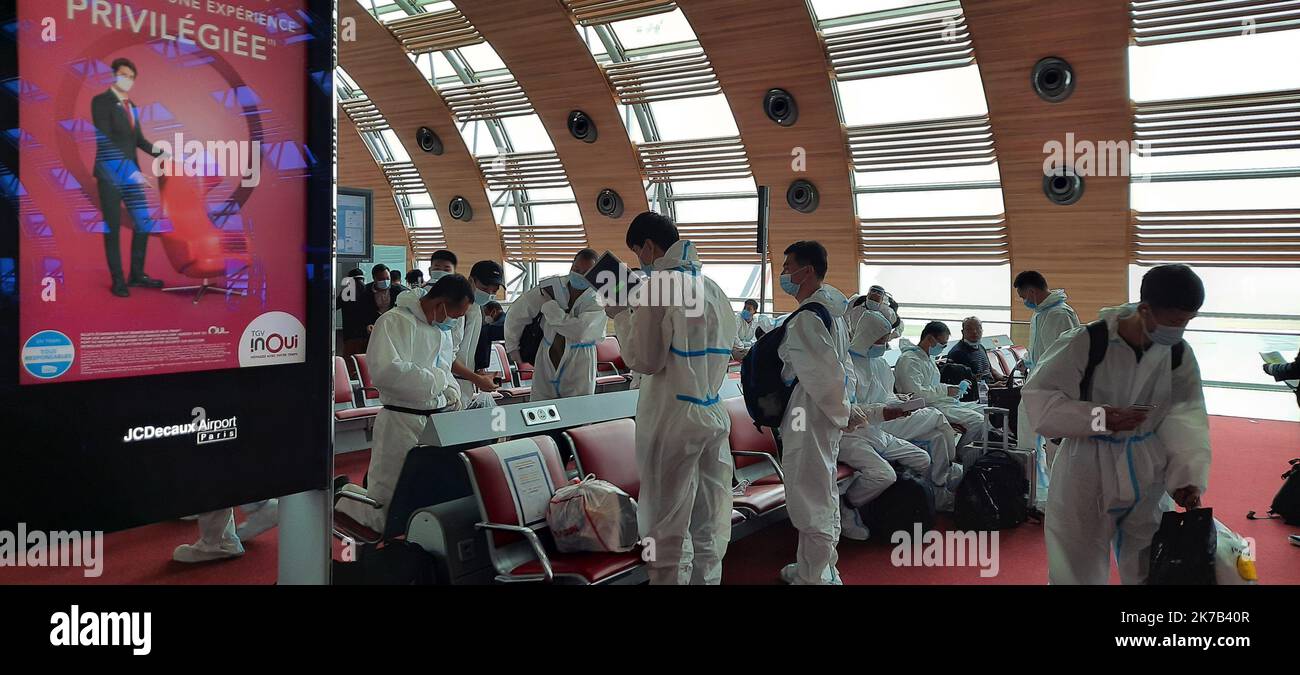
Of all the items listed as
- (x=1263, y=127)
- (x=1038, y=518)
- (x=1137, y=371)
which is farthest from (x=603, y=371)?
(x=1263, y=127)

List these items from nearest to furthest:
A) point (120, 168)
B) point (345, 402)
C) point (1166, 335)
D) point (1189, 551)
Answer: point (120, 168) < point (1189, 551) < point (1166, 335) < point (345, 402)

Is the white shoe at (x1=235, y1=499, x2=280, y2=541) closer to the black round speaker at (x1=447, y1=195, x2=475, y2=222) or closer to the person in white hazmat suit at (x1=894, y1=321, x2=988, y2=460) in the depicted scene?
the person in white hazmat suit at (x1=894, y1=321, x2=988, y2=460)

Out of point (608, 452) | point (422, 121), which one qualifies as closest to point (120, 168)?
point (608, 452)

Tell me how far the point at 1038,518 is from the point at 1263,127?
8.10 metres

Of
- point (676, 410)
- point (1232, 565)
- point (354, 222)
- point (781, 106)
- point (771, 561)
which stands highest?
point (781, 106)

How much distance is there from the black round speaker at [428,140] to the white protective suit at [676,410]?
594 inches

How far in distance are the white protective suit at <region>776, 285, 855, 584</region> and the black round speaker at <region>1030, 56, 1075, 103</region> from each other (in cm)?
897

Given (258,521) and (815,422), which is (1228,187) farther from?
(258,521)

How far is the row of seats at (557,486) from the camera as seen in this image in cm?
341

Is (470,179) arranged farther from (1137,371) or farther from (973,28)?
(1137,371)

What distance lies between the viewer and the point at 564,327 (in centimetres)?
598

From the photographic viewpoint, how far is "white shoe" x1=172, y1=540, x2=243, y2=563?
15.4 feet

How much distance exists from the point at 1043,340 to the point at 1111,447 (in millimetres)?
4120

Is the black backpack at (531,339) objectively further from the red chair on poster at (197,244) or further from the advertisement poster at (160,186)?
the red chair on poster at (197,244)
